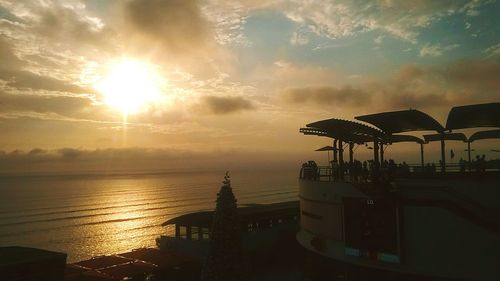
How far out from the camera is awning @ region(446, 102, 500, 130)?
21.1 metres

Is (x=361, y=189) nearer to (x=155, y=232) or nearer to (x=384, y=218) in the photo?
(x=384, y=218)

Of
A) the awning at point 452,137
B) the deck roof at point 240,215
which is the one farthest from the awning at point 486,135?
the deck roof at point 240,215

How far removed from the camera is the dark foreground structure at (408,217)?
18.3m

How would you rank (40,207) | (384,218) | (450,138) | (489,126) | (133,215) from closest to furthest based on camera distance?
1. (384,218)
2. (489,126)
3. (450,138)
4. (133,215)
5. (40,207)

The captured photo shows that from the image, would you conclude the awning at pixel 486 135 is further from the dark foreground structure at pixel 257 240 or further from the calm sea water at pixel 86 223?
the calm sea water at pixel 86 223

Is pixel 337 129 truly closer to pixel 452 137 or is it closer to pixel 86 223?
pixel 452 137

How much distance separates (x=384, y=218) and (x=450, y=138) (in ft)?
55.9

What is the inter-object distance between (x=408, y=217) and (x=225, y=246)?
9.99 m

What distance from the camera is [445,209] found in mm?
18625

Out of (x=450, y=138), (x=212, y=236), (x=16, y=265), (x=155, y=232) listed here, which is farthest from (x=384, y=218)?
(x=155, y=232)

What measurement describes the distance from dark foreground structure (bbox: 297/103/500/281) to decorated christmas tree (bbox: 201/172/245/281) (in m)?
6.56

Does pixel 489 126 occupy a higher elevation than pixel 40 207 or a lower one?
higher

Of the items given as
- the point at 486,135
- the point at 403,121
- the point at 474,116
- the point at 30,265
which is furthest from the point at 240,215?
the point at 486,135

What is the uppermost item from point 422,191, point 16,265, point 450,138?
point 450,138
